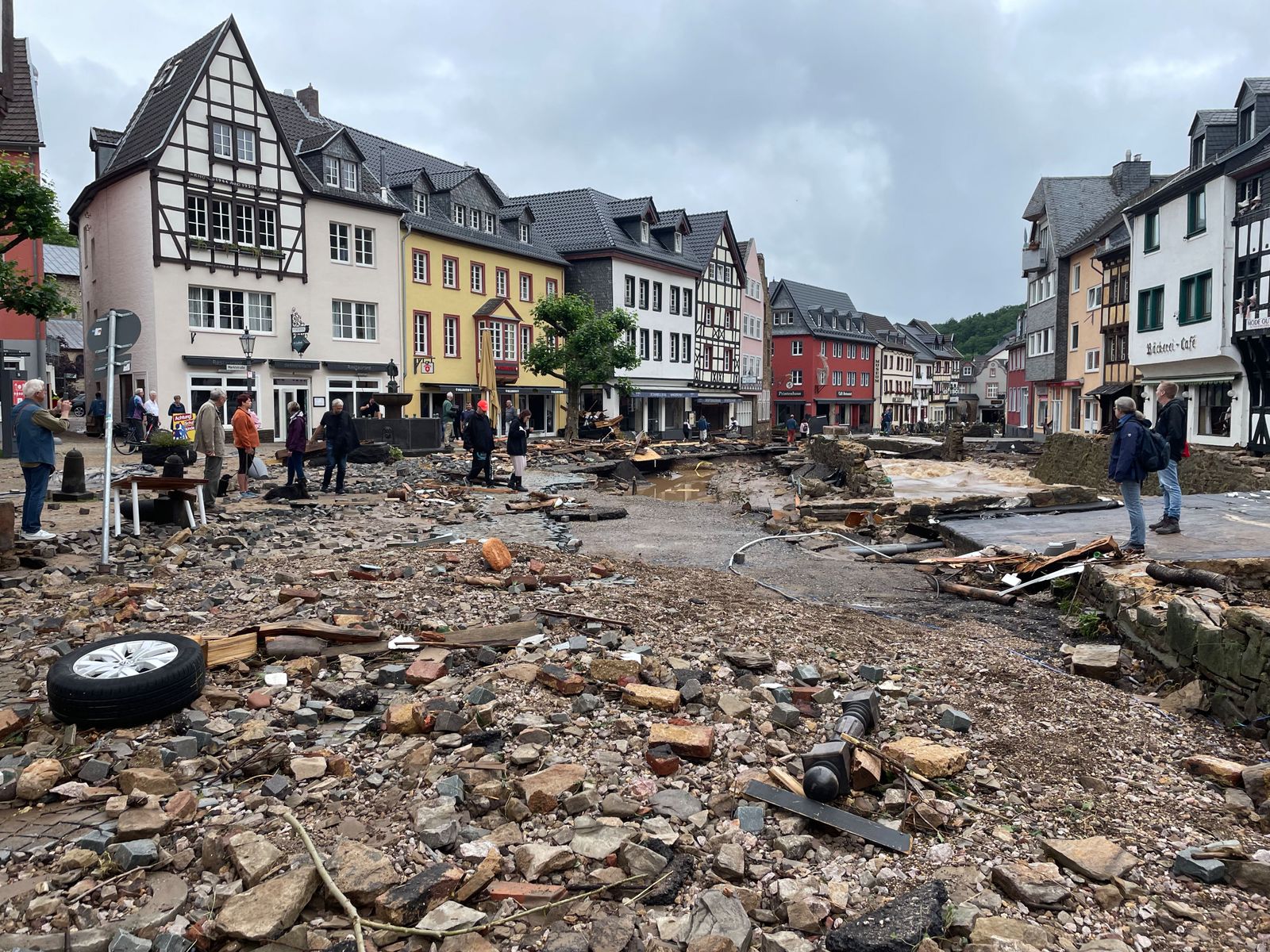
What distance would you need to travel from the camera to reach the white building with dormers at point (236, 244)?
29.7 meters

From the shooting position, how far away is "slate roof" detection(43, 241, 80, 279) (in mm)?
54656

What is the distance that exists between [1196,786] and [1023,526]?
8.16 m

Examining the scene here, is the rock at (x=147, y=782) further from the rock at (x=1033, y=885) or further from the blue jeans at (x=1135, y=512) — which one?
the blue jeans at (x=1135, y=512)

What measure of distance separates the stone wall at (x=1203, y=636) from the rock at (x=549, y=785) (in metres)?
4.68

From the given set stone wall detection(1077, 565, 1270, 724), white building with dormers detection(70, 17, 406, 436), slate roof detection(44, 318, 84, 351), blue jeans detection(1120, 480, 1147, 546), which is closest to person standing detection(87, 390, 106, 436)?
white building with dormers detection(70, 17, 406, 436)

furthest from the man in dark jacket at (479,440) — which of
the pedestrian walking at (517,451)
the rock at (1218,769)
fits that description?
the rock at (1218,769)

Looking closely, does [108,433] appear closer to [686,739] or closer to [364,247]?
[686,739]

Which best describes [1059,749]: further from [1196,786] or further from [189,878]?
[189,878]

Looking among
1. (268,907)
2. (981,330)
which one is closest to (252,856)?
(268,907)

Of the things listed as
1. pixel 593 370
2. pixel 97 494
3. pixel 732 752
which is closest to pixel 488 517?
pixel 97 494

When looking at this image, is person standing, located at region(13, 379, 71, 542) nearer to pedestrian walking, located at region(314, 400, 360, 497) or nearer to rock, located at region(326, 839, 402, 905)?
pedestrian walking, located at region(314, 400, 360, 497)

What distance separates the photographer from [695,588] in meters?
A: 9.73

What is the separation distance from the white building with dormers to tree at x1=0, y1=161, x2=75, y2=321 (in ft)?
24.3

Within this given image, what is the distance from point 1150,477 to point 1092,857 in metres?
17.8
